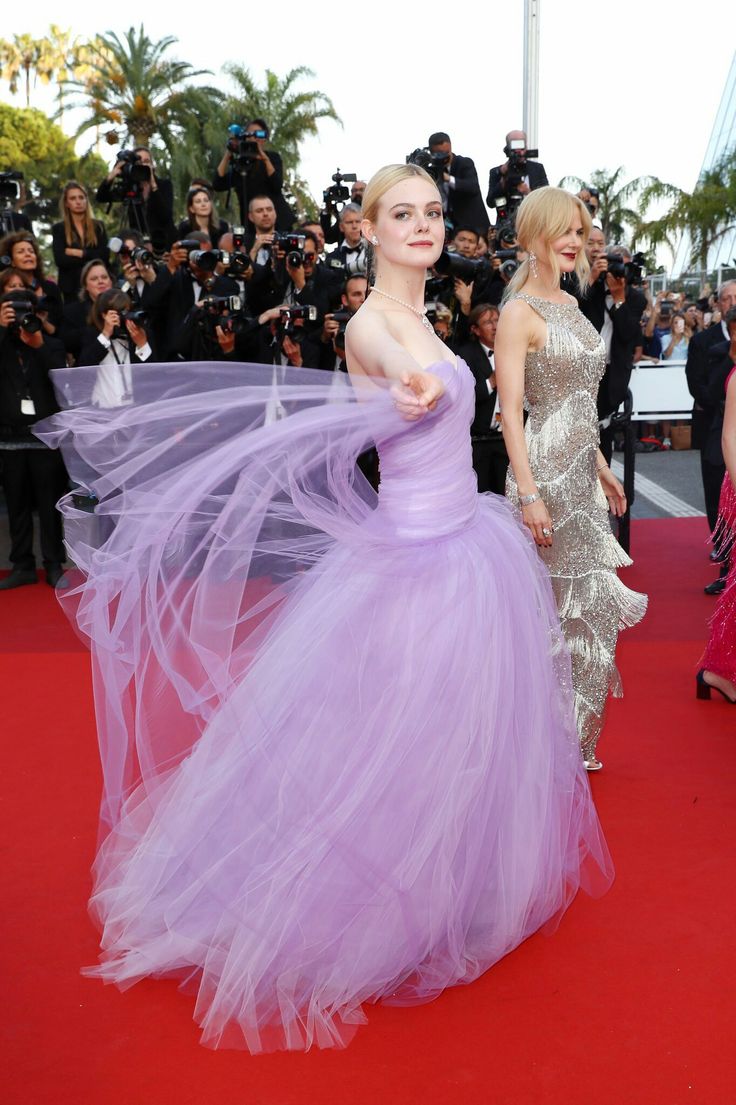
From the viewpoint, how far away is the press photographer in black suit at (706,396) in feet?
21.9

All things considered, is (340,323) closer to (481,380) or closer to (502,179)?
(481,380)

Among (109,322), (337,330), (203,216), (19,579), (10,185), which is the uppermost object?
(10,185)

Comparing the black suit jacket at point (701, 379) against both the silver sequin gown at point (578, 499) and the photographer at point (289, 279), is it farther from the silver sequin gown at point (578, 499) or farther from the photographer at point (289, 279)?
the silver sequin gown at point (578, 499)

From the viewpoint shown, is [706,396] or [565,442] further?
[706,396]

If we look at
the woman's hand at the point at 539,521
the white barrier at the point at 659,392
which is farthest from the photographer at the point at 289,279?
the white barrier at the point at 659,392

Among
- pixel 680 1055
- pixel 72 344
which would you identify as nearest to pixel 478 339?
pixel 72 344

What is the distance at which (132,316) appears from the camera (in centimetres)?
654

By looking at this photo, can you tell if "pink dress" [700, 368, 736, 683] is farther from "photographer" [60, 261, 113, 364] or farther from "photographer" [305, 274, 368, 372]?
"photographer" [60, 261, 113, 364]

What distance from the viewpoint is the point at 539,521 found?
3.31 meters

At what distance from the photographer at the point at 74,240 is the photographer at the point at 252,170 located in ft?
3.21

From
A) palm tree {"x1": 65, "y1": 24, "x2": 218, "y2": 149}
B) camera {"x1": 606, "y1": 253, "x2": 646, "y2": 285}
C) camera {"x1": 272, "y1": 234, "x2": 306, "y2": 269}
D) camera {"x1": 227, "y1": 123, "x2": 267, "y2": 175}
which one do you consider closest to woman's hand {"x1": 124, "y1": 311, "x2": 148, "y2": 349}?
camera {"x1": 272, "y1": 234, "x2": 306, "y2": 269}

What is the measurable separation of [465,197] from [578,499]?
484 centimetres

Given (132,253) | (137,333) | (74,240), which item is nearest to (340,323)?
(137,333)

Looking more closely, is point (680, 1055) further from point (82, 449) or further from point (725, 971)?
point (82, 449)
